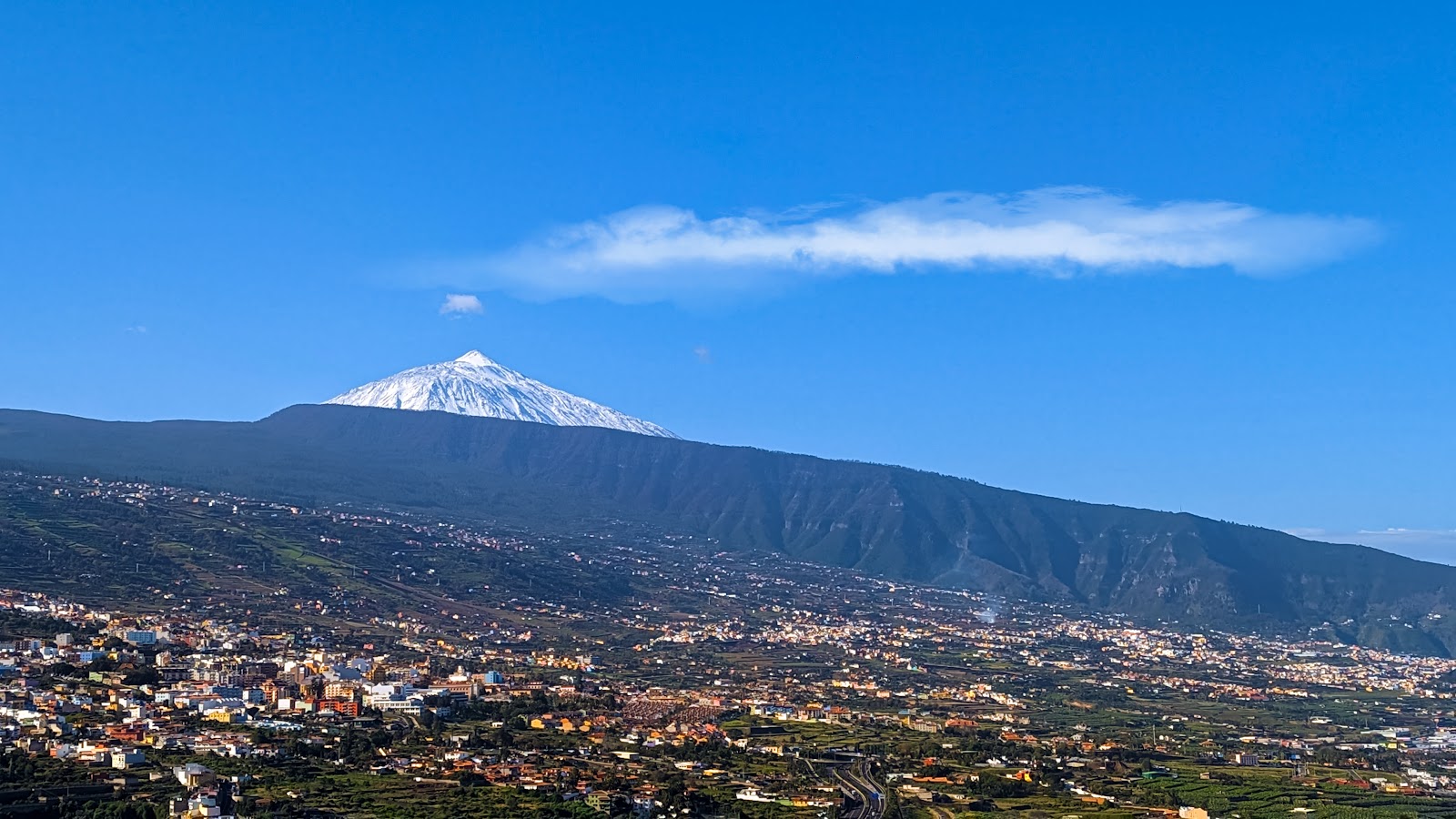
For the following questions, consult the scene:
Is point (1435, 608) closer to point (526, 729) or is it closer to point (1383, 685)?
point (1383, 685)

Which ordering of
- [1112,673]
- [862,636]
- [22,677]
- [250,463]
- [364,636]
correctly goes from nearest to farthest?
[22,677], [364,636], [1112,673], [862,636], [250,463]

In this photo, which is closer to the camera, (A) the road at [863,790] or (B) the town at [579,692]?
(A) the road at [863,790]

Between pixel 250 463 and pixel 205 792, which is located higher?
pixel 250 463

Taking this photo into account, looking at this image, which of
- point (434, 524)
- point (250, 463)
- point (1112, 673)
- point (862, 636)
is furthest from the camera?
point (250, 463)

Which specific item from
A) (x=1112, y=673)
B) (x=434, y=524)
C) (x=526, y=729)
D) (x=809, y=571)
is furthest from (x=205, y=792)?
(x=809, y=571)

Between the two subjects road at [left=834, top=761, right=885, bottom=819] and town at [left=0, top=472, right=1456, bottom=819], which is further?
town at [left=0, top=472, right=1456, bottom=819]

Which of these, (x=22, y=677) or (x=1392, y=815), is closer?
(x=1392, y=815)

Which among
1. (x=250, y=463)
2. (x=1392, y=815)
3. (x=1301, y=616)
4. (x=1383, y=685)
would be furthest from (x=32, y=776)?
(x=1301, y=616)

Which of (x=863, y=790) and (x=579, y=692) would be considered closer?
(x=863, y=790)

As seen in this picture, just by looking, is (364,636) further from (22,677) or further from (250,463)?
(250,463)
